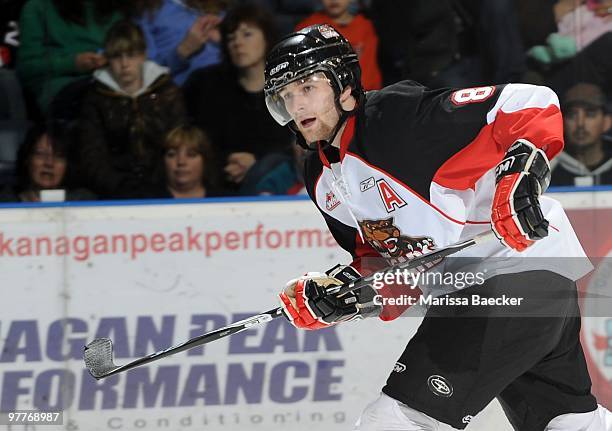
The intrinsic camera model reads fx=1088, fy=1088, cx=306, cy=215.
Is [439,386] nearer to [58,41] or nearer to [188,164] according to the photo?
[188,164]

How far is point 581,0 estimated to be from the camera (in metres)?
4.12

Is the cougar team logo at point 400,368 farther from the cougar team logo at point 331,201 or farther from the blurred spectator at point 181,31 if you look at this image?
the blurred spectator at point 181,31

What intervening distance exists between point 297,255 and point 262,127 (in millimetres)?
525

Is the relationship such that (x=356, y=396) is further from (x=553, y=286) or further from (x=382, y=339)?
(x=553, y=286)

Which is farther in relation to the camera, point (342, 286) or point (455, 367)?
point (342, 286)

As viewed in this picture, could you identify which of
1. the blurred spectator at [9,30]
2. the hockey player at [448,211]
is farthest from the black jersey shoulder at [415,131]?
the blurred spectator at [9,30]

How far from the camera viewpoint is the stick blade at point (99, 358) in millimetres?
3293

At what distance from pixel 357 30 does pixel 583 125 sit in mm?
928

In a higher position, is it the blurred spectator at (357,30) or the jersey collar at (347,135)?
the blurred spectator at (357,30)

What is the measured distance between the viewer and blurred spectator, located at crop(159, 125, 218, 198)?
3.95 metres

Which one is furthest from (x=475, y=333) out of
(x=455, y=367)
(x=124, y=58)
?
(x=124, y=58)

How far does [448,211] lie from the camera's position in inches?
107

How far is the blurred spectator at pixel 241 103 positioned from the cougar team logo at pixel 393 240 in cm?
119

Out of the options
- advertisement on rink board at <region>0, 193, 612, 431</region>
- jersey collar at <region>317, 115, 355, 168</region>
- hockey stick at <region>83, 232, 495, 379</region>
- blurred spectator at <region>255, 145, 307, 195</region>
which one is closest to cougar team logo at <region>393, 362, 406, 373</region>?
hockey stick at <region>83, 232, 495, 379</region>
